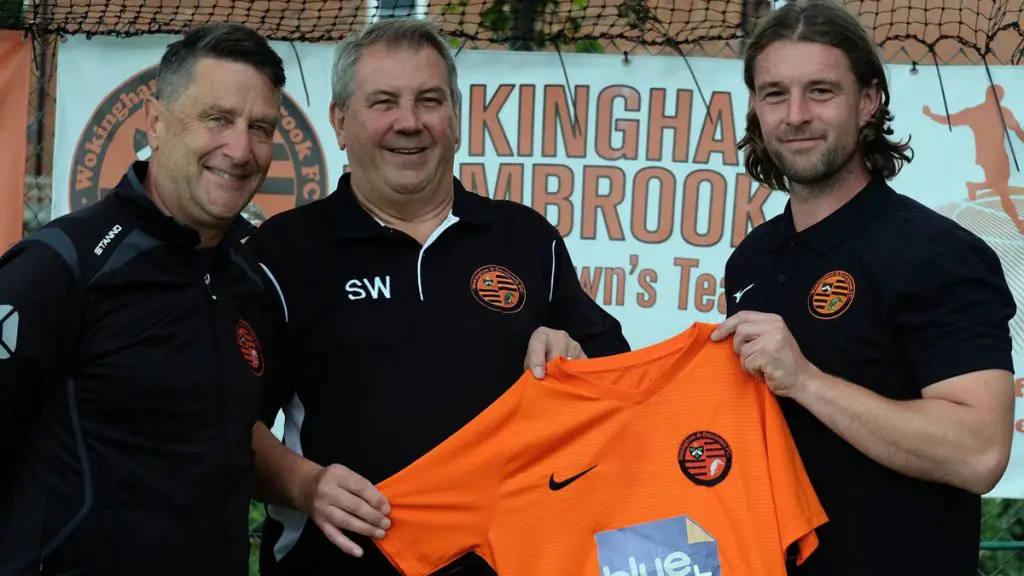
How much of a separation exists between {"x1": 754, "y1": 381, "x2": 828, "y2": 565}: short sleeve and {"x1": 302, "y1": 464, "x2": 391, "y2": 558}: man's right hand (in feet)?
2.82

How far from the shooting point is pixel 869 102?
2.34 metres

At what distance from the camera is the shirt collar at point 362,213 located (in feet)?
8.43

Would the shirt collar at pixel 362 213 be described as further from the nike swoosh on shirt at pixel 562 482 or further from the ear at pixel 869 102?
the ear at pixel 869 102

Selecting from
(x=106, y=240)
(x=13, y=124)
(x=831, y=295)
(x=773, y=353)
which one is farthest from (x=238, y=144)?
(x=13, y=124)

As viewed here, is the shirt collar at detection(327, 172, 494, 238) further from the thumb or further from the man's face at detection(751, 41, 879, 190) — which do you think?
the man's face at detection(751, 41, 879, 190)

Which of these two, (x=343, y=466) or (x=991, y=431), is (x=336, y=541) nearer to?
(x=343, y=466)

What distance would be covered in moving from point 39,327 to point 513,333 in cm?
111

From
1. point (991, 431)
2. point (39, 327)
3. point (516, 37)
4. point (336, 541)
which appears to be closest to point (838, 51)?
point (991, 431)

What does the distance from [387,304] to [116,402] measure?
2.41 feet

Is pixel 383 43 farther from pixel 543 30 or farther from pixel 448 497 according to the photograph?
pixel 543 30

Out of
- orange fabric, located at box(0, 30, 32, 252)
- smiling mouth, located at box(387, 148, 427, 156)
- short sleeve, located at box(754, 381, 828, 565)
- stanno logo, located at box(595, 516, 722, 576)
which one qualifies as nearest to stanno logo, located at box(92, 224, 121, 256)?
smiling mouth, located at box(387, 148, 427, 156)

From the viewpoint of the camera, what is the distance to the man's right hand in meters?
2.28

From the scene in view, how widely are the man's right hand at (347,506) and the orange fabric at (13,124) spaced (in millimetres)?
2663

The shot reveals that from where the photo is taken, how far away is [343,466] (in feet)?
7.80
